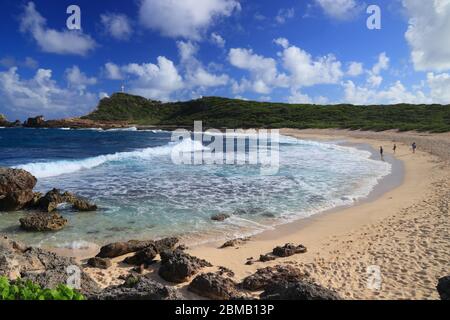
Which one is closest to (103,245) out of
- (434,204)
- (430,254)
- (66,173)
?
(430,254)

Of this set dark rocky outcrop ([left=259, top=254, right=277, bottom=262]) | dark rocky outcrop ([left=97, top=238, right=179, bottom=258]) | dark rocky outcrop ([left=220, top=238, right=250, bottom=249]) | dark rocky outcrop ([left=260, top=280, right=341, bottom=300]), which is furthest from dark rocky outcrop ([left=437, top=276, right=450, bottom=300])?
dark rocky outcrop ([left=97, top=238, right=179, bottom=258])

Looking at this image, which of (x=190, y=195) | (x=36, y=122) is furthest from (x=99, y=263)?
(x=36, y=122)

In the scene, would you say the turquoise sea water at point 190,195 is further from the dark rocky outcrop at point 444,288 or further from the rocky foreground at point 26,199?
the dark rocky outcrop at point 444,288

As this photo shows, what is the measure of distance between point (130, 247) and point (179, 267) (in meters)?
2.24

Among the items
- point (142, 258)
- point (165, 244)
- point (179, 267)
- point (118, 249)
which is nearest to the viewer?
point (179, 267)

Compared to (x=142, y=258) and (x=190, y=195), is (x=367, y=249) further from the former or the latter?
(x=190, y=195)

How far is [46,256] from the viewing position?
8.38 meters

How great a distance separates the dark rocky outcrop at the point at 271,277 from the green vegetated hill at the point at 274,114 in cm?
5369

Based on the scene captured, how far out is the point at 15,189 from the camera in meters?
15.0
